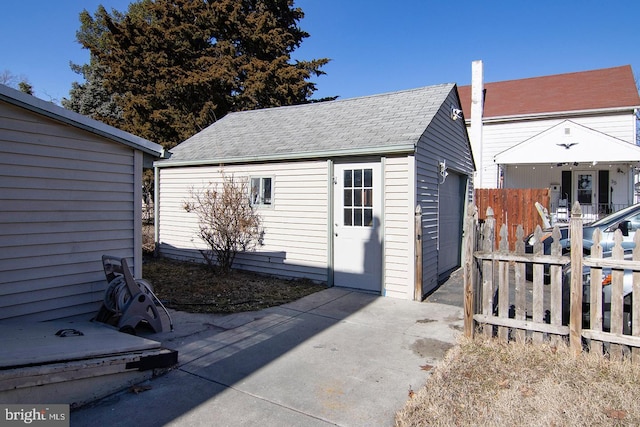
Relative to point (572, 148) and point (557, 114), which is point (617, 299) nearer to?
point (572, 148)

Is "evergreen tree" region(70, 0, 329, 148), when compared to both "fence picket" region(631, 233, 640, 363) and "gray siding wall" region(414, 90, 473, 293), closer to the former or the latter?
"gray siding wall" region(414, 90, 473, 293)

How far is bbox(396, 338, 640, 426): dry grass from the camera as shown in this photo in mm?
2867

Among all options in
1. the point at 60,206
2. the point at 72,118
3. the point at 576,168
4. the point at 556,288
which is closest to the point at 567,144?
the point at 576,168

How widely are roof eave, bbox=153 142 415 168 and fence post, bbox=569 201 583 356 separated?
3.08 metres

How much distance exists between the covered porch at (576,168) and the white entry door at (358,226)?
25.7 feet

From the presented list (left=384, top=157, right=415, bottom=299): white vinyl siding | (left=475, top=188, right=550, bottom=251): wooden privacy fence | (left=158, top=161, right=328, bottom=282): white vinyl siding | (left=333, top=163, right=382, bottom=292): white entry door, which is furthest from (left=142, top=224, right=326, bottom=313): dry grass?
(left=475, top=188, right=550, bottom=251): wooden privacy fence

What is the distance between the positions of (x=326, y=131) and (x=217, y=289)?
4059 mm

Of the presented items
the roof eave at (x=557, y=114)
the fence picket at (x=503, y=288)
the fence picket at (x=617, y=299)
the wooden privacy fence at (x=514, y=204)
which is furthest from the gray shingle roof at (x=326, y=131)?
the roof eave at (x=557, y=114)

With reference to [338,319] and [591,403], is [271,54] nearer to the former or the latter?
[338,319]

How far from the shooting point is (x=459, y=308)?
6270mm

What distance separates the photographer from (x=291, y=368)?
12.9 ft

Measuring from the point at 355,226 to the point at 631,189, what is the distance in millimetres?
12560

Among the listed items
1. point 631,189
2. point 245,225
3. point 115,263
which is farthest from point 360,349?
point 631,189

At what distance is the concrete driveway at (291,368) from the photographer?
307cm
